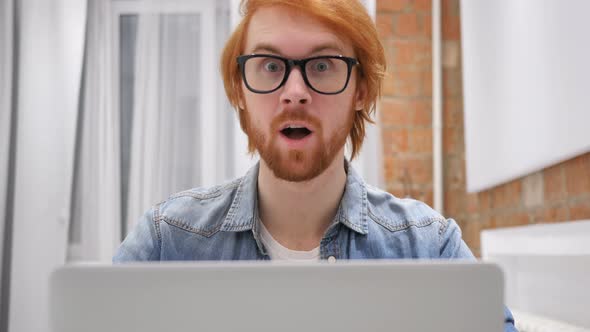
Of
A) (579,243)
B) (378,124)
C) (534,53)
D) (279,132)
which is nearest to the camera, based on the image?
(279,132)

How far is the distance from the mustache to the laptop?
0.77 m

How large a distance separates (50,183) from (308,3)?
194 centimetres

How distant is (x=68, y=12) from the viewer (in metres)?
2.79

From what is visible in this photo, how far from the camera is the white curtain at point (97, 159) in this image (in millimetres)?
2820

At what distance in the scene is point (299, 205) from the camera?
126cm

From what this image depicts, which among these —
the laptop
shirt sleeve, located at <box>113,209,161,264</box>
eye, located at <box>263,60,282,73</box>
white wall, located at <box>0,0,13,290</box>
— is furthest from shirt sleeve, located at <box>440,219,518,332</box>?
white wall, located at <box>0,0,13,290</box>

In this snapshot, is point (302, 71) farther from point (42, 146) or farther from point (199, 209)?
point (42, 146)

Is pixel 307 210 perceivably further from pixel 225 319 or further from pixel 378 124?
pixel 378 124

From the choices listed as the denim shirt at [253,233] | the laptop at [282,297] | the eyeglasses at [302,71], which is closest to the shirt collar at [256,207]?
the denim shirt at [253,233]

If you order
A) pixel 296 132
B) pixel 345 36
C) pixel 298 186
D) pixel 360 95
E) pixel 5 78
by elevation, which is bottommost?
pixel 298 186

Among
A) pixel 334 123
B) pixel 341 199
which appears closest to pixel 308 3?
pixel 334 123

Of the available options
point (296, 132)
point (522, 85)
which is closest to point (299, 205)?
point (296, 132)

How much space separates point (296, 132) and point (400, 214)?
299mm

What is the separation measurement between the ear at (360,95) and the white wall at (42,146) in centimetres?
178
